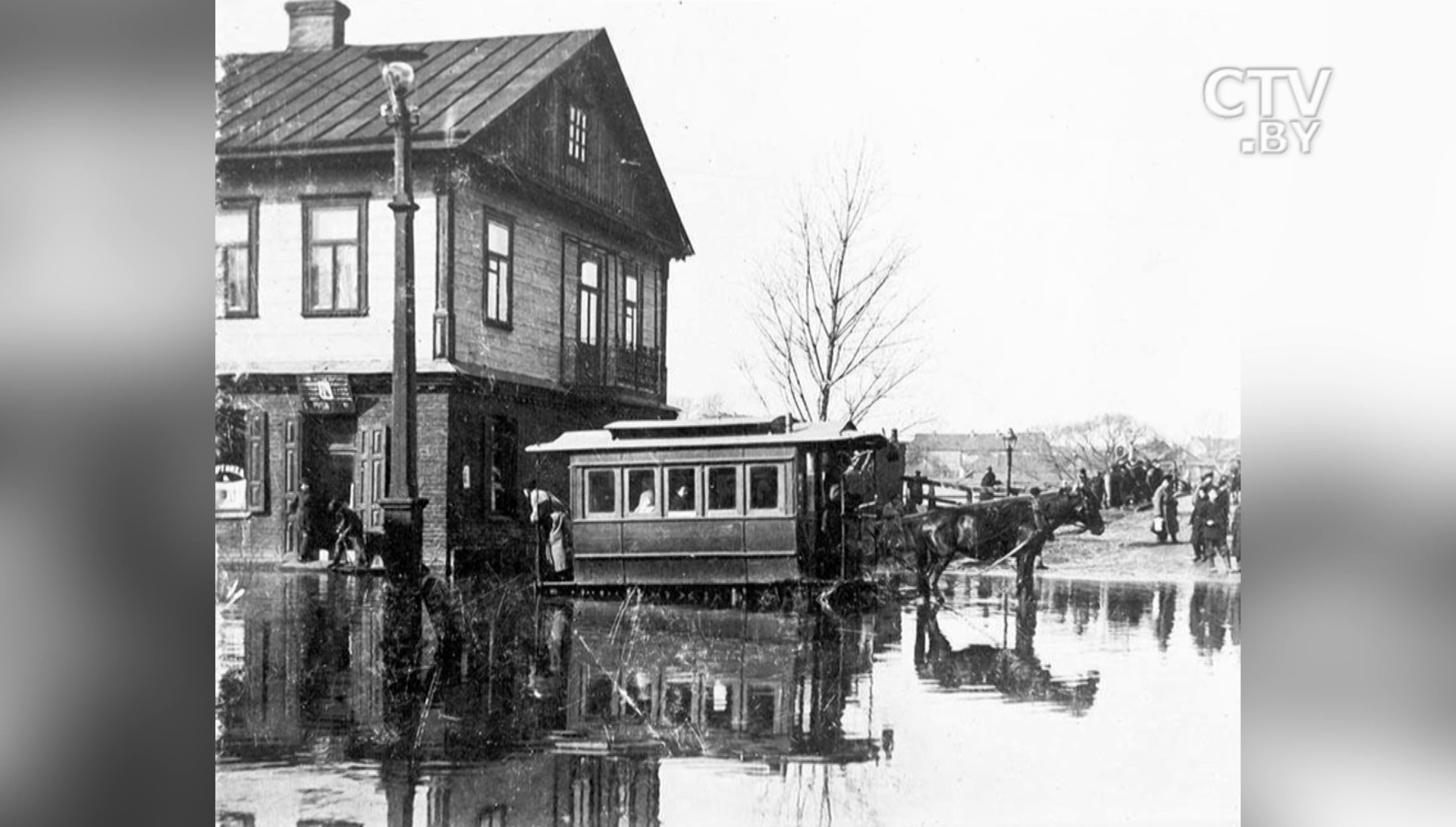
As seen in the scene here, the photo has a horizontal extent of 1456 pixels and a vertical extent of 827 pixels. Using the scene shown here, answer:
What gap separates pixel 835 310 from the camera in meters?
5.20

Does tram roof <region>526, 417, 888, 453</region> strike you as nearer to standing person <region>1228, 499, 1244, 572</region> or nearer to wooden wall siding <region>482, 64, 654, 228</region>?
wooden wall siding <region>482, 64, 654, 228</region>

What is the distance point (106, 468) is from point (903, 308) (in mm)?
3826

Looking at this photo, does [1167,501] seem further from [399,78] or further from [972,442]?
[399,78]

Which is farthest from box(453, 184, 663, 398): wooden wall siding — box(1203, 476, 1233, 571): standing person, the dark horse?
box(1203, 476, 1233, 571): standing person

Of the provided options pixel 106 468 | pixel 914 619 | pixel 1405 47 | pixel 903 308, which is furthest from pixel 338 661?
pixel 1405 47

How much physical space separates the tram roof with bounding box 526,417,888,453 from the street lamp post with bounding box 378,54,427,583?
0.62 metres

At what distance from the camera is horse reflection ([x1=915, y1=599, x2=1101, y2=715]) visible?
515 centimetres

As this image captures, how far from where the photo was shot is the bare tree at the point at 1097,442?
525 cm

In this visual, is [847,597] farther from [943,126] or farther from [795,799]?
[943,126]

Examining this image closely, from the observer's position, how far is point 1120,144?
17.2 ft

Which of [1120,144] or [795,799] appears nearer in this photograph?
[795,799]

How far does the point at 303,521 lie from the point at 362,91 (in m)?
2.06

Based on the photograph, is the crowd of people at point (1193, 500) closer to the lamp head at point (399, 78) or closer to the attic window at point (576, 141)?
the attic window at point (576, 141)
